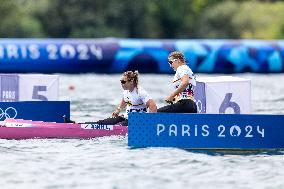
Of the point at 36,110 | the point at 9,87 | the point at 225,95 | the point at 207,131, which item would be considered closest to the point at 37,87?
the point at 9,87

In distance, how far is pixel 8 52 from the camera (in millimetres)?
42094

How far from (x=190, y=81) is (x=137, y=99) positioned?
1.13 metres

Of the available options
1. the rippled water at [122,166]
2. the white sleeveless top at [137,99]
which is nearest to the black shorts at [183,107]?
the white sleeveless top at [137,99]

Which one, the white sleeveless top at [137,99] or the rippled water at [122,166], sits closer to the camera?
the rippled water at [122,166]

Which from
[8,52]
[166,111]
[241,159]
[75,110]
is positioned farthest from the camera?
[8,52]

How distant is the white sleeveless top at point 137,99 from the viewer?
59.0ft

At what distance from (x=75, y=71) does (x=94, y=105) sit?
51.9 feet

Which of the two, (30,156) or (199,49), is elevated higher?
(199,49)

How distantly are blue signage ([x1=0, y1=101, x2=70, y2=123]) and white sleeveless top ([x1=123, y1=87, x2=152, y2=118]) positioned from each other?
85.3 inches

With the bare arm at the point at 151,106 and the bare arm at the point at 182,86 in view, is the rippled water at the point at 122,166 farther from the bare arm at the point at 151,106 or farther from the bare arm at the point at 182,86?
the bare arm at the point at 182,86

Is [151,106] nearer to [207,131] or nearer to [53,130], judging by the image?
[207,131]

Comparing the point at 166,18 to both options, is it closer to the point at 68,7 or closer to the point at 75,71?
the point at 68,7

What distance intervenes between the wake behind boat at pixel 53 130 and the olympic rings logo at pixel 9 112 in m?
0.99

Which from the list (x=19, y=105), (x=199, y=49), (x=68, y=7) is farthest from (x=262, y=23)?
(x=19, y=105)
